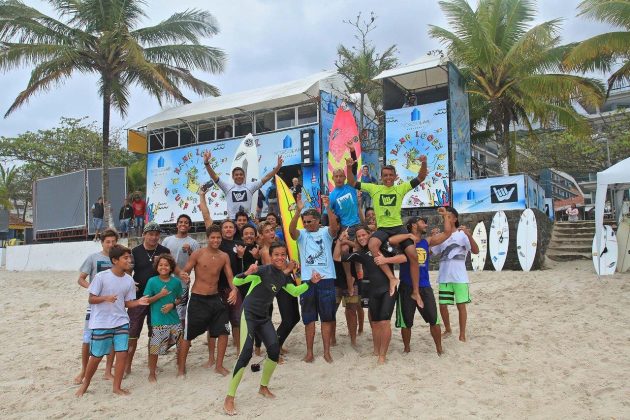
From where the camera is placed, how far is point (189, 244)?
5.38m

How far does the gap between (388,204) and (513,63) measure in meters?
10.8

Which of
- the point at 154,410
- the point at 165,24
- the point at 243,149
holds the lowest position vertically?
the point at 154,410

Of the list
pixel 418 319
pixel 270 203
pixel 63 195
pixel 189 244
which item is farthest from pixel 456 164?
pixel 63 195

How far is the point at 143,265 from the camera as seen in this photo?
5.08 metres

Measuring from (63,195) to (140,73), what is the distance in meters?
5.21

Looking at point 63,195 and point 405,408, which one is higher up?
point 63,195

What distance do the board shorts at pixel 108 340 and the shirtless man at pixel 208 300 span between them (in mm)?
586

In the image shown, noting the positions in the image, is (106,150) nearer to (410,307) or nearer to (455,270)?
(455,270)

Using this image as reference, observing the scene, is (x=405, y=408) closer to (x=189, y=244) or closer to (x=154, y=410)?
(x=154, y=410)

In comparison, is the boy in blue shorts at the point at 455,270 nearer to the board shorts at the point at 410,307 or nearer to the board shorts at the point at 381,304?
the board shorts at the point at 410,307

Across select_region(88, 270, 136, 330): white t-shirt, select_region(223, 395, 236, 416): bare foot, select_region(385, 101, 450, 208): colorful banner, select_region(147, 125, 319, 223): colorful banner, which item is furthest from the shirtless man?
select_region(147, 125, 319, 223): colorful banner

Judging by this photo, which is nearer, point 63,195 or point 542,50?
point 542,50

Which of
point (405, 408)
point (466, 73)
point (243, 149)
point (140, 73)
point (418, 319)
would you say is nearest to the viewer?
point (405, 408)

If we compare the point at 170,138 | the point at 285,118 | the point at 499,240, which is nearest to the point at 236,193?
the point at 499,240
